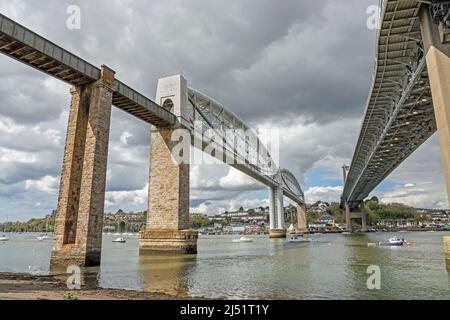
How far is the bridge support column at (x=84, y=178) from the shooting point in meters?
19.9

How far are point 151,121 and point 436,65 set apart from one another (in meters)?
23.7

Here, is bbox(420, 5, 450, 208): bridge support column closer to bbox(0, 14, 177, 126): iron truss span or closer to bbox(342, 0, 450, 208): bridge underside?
bbox(342, 0, 450, 208): bridge underside

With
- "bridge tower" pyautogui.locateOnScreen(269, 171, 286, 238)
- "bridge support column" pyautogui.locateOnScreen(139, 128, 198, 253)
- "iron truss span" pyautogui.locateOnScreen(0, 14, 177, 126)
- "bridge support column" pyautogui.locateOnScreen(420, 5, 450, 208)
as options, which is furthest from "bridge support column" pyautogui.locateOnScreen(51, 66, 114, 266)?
"bridge tower" pyautogui.locateOnScreen(269, 171, 286, 238)

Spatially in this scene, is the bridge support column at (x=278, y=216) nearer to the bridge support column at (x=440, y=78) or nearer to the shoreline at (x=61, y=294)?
the bridge support column at (x=440, y=78)

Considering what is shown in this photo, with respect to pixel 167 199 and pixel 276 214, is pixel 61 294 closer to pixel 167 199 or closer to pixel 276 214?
pixel 167 199

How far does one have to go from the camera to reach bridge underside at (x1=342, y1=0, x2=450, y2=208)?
706 inches

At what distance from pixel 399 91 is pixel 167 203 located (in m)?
23.4

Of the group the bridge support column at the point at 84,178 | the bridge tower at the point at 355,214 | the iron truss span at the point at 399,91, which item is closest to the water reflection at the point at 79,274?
the bridge support column at the point at 84,178

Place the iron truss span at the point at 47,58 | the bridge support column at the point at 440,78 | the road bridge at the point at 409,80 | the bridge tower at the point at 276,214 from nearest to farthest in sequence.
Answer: the bridge support column at the point at 440,78 < the road bridge at the point at 409,80 < the iron truss span at the point at 47,58 < the bridge tower at the point at 276,214

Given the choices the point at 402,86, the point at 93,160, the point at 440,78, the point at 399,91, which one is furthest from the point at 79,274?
the point at 399,91

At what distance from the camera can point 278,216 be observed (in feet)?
295

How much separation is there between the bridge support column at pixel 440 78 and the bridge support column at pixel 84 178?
19.5 metres

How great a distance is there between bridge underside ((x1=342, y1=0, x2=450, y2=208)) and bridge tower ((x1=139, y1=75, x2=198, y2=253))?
19.3 m

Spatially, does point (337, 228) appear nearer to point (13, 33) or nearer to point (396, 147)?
point (396, 147)
